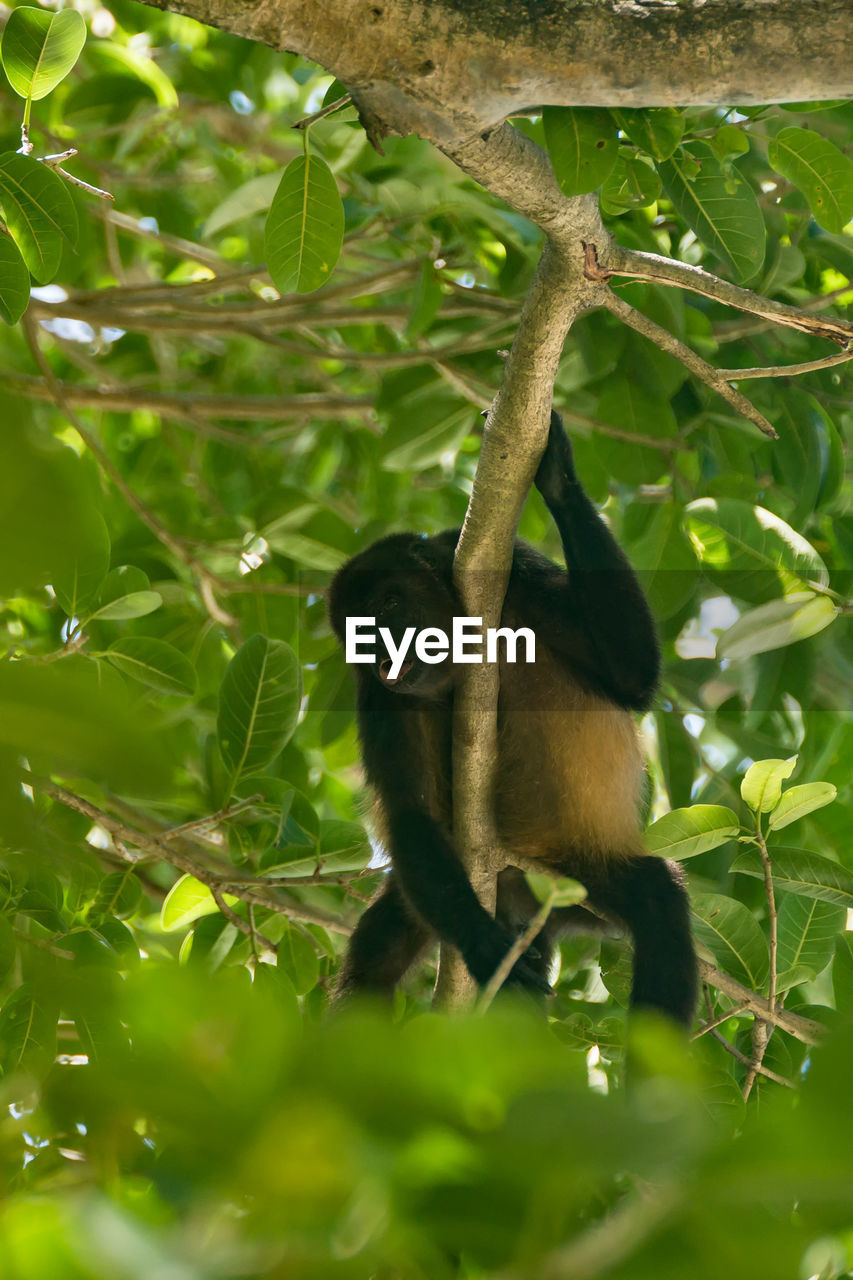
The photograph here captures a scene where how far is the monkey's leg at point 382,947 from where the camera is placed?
3.87 m

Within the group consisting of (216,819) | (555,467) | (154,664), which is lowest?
(216,819)

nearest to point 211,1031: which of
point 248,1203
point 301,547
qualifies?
point 248,1203

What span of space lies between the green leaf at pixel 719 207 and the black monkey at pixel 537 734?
2.21 ft

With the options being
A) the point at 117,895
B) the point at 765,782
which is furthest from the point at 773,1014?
the point at 117,895

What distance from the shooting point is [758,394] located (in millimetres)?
4359

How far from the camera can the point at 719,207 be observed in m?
3.12

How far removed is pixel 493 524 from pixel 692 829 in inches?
37.7

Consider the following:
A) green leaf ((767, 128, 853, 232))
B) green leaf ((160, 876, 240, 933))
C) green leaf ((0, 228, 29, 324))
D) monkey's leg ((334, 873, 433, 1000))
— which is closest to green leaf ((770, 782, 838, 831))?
monkey's leg ((334, 873, 433, 1000))

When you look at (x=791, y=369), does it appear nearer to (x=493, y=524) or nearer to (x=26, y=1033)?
(x=493, y=524)

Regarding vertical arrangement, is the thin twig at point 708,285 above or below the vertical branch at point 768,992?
above

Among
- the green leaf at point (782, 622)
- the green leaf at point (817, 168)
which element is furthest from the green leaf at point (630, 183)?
the green leaf at point (782, 622)

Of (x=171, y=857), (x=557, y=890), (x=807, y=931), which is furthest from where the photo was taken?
(x=171, y=857)

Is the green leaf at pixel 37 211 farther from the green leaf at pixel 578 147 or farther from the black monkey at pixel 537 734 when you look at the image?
the black monkey at pixel 537 734

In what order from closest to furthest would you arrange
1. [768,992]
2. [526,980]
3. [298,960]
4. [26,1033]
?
[26,1033] < [768,992] < [526,980] < [298,960]
